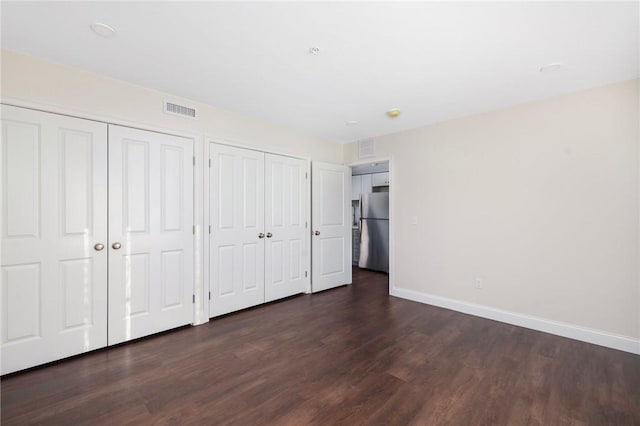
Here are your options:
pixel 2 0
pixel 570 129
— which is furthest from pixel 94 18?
pixel 570 129

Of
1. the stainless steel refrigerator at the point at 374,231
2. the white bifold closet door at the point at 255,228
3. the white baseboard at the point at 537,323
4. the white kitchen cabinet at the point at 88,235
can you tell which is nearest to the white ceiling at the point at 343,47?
the white kitchen cabinet at the point at 88,235

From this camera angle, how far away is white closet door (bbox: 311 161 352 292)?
4.38 m

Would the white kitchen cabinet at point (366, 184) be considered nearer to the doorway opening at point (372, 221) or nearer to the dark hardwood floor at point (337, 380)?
the doorway opening at point (372, 221)

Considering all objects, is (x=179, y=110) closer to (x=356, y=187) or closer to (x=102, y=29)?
(x=102, y=29)

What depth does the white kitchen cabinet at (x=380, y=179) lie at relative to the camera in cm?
628

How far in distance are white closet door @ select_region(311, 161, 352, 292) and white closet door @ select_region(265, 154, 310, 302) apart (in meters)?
0.19

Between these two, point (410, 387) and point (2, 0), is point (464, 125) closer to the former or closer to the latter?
point (410, 387)

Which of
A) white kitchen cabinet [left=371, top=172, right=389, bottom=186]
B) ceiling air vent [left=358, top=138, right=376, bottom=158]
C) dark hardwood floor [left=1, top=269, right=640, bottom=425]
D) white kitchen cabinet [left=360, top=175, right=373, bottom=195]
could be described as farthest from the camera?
white kitchen cabinet [left=360, top=175, right=373, bottom=195]

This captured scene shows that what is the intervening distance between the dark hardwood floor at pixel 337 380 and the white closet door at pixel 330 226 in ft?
4.68

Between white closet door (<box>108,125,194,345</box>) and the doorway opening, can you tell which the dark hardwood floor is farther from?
the doorway opening

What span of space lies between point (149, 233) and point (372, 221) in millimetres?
4279

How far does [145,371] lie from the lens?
2.18 metres

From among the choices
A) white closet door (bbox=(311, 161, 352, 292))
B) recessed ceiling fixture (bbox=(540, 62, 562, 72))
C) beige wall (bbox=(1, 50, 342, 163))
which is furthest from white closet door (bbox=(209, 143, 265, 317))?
recessed ceiling fixture (bbox=(540, 62, 562, 72))

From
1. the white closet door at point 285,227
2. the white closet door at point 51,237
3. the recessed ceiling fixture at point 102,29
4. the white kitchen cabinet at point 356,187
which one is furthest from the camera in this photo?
the white kitchen cabinet at point 356,187
